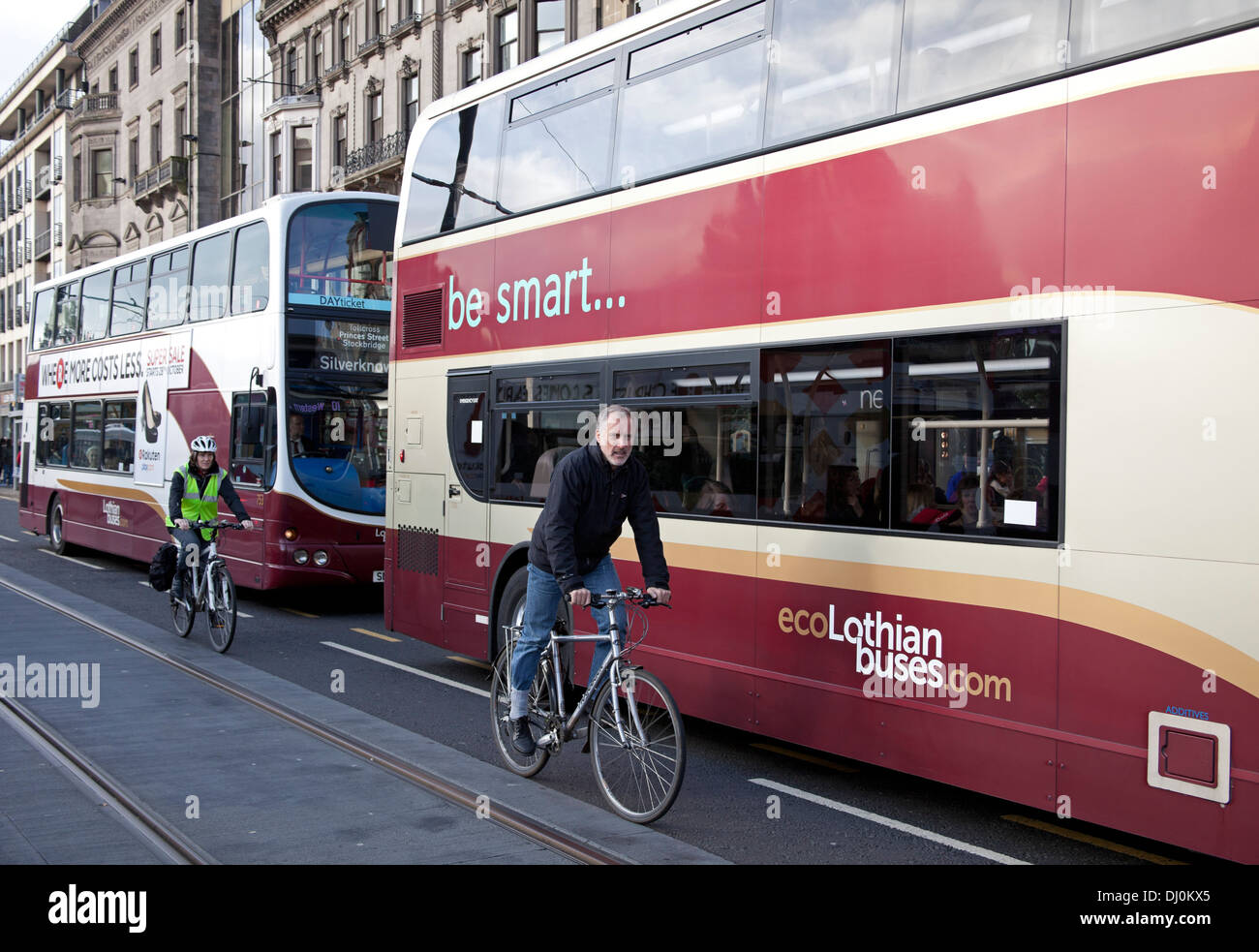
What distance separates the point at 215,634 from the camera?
10.6 metres

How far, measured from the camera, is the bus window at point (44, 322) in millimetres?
21422

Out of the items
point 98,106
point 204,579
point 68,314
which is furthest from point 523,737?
point 98,106

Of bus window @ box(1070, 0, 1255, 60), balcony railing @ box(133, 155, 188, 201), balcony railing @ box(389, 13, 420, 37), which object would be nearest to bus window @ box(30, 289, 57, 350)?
balcony railing @ box(389, 13, 420, 37)

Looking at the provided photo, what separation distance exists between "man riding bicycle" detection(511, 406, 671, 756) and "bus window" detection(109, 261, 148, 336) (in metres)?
12.8

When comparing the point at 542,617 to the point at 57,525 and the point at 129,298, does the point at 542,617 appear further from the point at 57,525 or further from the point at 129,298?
the point at 57,525

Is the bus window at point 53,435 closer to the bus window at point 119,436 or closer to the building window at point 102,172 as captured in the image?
the bus window at point 119,436

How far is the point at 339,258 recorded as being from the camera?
45.2 ft

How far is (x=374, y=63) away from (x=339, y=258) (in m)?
22.5

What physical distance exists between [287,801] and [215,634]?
205 inches

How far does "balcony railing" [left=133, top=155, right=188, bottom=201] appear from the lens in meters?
46.6

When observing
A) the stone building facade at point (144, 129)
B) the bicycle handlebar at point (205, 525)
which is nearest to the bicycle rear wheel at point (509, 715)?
the bicycle handlebar at point (205, 525)

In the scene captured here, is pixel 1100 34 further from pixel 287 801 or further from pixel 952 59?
pixel 287 801

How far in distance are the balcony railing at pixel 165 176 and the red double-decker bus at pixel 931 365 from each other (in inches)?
1660
